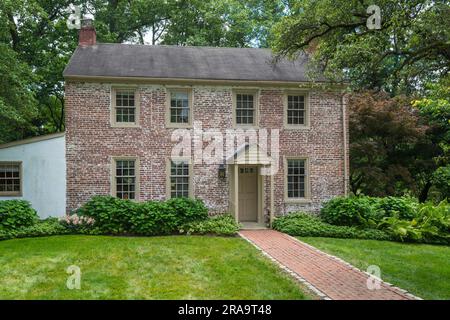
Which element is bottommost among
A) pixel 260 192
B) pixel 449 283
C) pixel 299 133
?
pixel 449 283

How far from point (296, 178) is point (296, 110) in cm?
270

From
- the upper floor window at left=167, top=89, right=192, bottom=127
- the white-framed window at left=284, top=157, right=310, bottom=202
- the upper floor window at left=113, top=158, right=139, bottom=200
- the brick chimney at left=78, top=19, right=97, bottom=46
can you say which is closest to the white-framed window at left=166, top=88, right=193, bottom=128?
the upper floor window at left=167, top=89, right=192, bottom=127

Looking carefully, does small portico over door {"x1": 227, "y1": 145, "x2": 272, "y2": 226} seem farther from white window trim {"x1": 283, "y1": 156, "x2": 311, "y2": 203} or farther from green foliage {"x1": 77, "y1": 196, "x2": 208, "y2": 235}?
green foliage {"x1": 77, "y1": 196, "x2": 208, "y2": 235}

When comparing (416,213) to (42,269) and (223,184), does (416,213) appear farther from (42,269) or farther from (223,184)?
(42,269)

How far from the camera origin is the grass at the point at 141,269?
22.8 ft

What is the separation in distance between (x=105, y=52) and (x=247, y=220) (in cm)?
896

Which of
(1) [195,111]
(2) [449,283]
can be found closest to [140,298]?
(2) [449,283]

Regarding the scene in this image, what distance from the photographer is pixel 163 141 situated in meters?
14.8

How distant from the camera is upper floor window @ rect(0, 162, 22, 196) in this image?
15.0m

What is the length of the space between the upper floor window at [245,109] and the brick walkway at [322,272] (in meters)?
4.95

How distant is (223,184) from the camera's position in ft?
49.3

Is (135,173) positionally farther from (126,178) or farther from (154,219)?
(154,219)

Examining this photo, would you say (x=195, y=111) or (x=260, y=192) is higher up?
(x=195, y=111)
